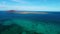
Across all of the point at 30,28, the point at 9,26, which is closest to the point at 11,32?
the point at 9,26

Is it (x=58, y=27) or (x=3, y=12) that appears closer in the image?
(x=3, y=12)

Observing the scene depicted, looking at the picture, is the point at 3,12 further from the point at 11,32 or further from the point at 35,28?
the point at 35,28

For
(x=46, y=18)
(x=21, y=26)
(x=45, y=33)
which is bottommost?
(x=45, y=33)

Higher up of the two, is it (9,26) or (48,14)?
(48,14)

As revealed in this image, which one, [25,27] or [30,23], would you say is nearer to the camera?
[25,27]
